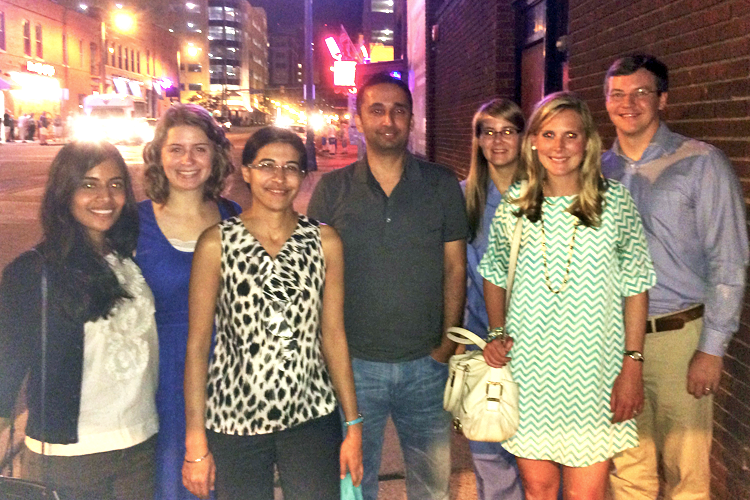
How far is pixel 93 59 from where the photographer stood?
52844 millimetres

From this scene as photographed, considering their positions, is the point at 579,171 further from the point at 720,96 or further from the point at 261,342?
the point at 261,342

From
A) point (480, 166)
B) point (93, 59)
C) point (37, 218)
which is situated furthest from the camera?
point (93, 59)

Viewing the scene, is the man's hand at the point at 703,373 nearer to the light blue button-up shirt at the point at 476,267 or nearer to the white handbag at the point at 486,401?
the white handbag at the point at 486,401

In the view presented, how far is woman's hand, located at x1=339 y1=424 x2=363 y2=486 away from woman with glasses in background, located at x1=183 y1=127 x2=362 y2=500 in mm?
36

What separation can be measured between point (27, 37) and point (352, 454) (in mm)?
48436

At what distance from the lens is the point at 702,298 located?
9.29 feet

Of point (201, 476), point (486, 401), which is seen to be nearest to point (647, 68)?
point (486, 401)

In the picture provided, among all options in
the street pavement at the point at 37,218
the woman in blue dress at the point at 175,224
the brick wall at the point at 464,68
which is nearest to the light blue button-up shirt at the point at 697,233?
the street pavement at the point at 37,218

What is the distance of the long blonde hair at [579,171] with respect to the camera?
8.11 feet

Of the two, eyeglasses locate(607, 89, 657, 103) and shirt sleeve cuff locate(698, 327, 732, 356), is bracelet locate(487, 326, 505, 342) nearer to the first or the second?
shirt sleeve cuff locate(698, 327, 732, 356)

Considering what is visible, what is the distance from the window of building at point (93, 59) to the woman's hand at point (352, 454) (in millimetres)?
57017

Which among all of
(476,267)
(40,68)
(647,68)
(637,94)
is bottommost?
(476,267)

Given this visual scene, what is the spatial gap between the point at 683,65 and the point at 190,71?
110864mm

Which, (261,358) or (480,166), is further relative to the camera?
(480,166)
